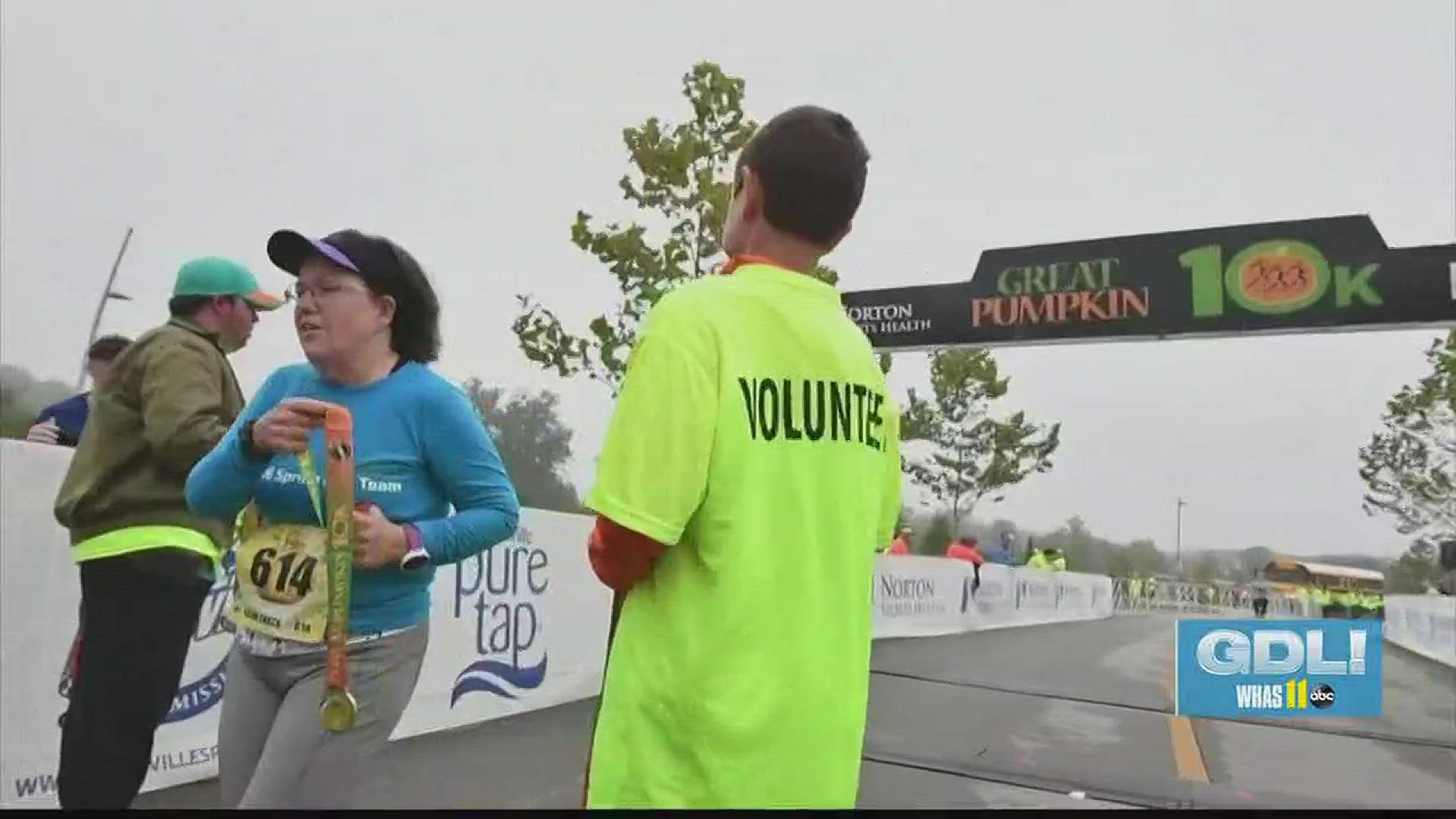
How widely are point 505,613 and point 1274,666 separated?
562 centimetres

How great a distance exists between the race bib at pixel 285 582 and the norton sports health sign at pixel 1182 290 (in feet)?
36.8

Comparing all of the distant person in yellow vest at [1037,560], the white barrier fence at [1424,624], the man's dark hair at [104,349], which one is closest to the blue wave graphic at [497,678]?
the man's dark hair at [104,349]

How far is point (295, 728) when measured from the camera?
1722mm

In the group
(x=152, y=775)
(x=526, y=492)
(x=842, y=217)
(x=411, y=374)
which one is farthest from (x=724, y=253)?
(x=526, y=492)

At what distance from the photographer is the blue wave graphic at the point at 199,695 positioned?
13.7 ft

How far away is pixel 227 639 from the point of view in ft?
14.7

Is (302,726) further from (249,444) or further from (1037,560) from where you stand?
(1037,560)

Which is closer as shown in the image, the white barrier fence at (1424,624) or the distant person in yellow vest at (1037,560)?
the white barrier fence at (1424,624)

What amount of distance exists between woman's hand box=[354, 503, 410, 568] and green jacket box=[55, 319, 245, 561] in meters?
0.68

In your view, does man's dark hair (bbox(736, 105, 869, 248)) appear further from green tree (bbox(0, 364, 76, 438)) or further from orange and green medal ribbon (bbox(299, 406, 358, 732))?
green tree (bbox(0, 364, 76, 438))

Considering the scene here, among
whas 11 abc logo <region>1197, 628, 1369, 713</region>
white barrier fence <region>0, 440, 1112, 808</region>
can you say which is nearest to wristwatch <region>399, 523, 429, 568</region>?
white barrier fence <region>0, 440, 1112, 808</region>

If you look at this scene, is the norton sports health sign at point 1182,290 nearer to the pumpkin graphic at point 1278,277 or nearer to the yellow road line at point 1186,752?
the pumpkin graphic at point 1278,277

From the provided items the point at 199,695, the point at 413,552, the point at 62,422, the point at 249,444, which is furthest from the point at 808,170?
the point at 199,695

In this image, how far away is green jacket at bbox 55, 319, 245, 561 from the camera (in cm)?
227
